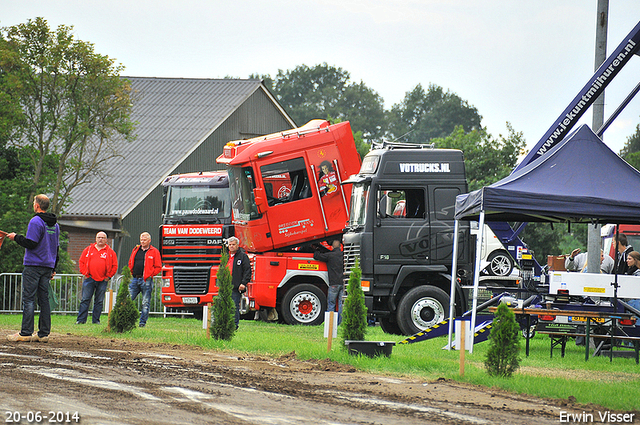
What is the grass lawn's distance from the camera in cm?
871

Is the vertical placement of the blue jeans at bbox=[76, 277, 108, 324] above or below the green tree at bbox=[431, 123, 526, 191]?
below

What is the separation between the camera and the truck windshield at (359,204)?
15945mm

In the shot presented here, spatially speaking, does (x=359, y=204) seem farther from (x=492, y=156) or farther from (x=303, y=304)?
(x=492, y=156)

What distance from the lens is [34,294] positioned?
38.3ft

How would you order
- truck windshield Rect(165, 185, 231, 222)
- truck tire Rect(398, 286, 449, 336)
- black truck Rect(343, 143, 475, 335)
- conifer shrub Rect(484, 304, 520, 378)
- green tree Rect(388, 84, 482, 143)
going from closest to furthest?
1. conifer shrub Rect(484, 304, 520, 378)
2. truck tire Rect(398, 286, 449, 336)
3. black truck Rect(343, 143, 475, 335)
4. truck windshield Rect(165, 185, 231, 222)
5. green tree Rect(388, 84, 482, 143)

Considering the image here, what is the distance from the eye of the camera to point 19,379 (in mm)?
8133

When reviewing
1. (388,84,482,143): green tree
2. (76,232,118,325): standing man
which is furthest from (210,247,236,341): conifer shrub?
(388,84,482,143): green tree

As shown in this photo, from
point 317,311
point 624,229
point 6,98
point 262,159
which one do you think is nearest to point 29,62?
point 6,98

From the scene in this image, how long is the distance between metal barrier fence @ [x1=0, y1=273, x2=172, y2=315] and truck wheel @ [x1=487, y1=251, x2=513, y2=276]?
9.68 meters

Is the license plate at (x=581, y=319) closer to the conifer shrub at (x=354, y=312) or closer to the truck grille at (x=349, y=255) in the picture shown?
the conifer shrub at (x=354, y=312)

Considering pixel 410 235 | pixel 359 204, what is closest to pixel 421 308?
pixel 410 235

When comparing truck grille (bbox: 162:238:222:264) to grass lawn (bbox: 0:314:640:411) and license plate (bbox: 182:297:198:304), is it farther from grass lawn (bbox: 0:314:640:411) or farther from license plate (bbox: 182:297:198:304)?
grass lawn (bbox: 0:314:640:411)

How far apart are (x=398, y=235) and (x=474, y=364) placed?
5264 millimetres

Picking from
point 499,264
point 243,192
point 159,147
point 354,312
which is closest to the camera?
point 354,312
